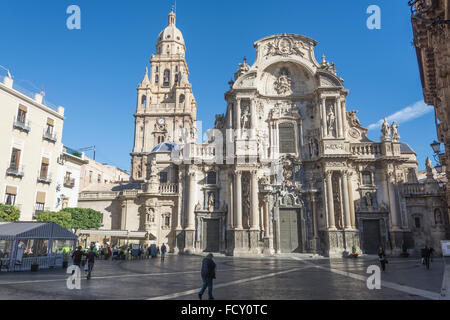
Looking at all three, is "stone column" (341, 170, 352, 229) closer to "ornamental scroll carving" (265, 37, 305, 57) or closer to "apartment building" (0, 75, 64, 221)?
"ornamental scroll carving" (265, 37, 305, 57)

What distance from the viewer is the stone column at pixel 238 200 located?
28797 millimetres

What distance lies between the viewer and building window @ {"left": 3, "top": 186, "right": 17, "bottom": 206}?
84.3 ft

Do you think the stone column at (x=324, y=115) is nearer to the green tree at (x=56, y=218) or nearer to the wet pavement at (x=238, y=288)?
the wet pavement at (x=238, y=288)

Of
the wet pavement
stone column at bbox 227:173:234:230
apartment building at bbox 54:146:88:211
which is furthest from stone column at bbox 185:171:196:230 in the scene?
the wet pavement

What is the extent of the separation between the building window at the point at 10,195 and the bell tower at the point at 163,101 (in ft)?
92.9

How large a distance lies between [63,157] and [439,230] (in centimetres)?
3581

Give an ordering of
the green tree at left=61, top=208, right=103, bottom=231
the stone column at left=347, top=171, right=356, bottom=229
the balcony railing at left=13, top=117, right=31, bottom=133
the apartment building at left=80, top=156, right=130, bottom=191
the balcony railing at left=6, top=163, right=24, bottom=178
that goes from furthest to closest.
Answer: the apartment building at left=80, top=156, right=130, bottom=191
the green tree at left=61, top=208, right=103, bottom=231
the stone column at left=347, top=171, right=356, bottom=229
the balcony railing at left=13, top=117, right=31, bottom=133
the balcony railing at left=6, top=163, right=24, bottom=178

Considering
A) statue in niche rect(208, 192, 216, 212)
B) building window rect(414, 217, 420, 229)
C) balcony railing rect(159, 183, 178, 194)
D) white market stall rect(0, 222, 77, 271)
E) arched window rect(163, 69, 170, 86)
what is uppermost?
arched window rect(163, 69, 170, 86)

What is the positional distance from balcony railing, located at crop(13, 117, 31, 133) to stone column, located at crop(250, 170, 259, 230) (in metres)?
19.7

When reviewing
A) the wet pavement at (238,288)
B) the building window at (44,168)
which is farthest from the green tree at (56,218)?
the wet pavement at (238,288)

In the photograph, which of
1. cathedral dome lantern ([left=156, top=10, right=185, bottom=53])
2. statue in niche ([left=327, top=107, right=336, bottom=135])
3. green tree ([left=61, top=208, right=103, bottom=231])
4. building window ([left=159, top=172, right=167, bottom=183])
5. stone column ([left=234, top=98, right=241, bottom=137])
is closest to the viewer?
green tree ([left=61, top=208, right=103, bottom=231])

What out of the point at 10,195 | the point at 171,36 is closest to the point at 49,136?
the point at 10,195
